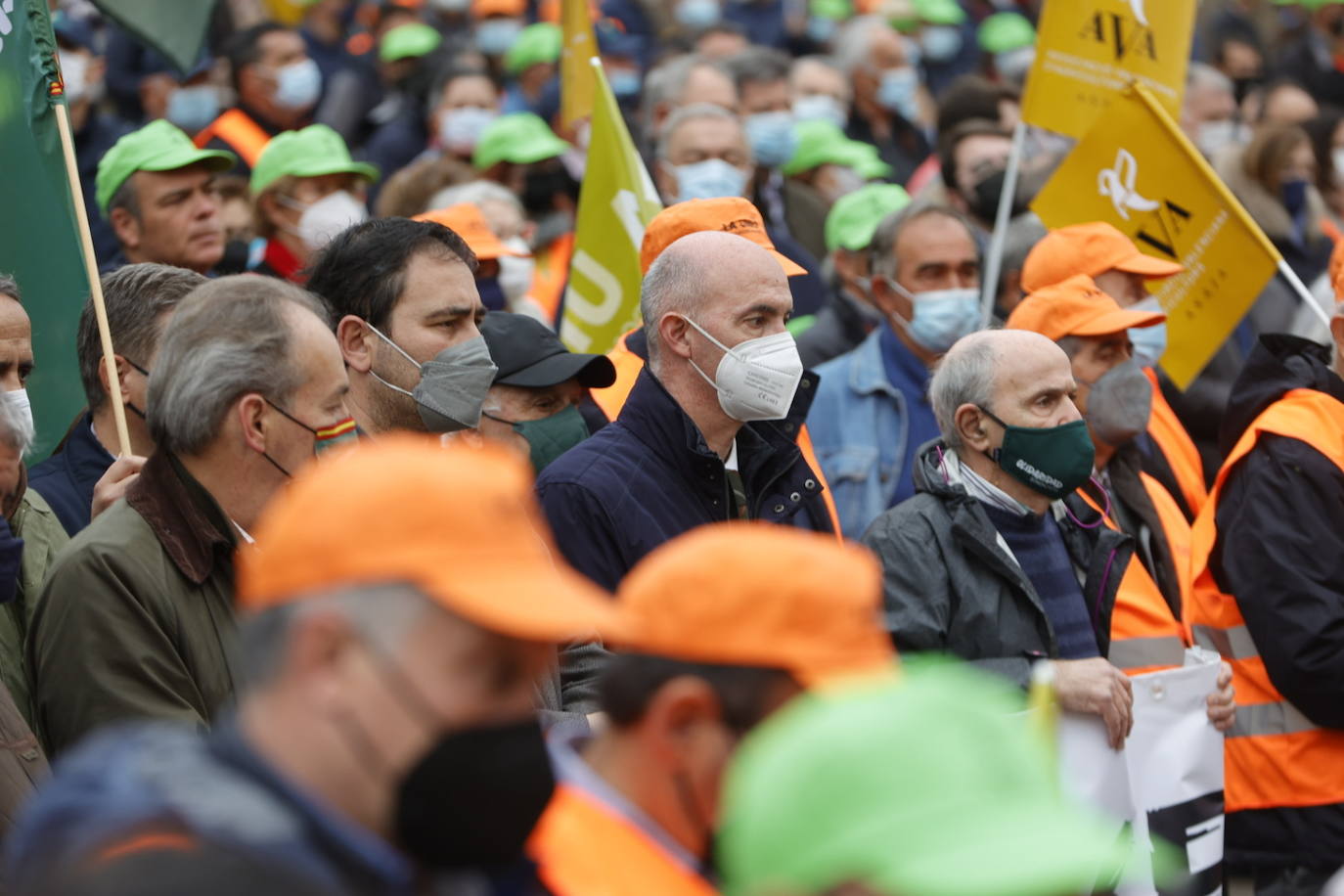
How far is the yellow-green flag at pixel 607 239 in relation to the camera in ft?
24.0

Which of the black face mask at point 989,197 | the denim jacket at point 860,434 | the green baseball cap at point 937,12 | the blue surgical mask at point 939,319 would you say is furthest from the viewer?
the green baseball cap at point 937,12

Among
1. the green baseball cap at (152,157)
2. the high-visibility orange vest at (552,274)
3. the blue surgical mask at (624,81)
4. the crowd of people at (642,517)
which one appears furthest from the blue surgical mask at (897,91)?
the green baseball cap at (152,157)

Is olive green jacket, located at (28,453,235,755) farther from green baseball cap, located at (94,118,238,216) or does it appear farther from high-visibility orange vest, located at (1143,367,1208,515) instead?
high-visibility orange vest, located at (1143,367,1208,515)

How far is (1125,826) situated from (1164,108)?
3.89 m

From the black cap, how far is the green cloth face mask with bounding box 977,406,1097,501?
1415mm

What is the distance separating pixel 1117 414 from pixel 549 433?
1842 mm

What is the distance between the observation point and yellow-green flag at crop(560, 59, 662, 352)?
24.0ft

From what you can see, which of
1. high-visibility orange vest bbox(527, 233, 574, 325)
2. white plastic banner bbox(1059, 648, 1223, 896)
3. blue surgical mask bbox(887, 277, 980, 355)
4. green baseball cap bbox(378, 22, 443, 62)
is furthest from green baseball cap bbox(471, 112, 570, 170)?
white plastic banner bbox(1059, 648, 1223, 896)

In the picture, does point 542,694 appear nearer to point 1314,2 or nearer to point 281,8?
point 281,8

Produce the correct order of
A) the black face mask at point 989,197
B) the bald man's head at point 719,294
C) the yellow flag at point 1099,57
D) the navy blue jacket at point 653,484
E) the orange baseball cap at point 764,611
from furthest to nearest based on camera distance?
the black face mask at point 989,197 < the yellow flag at point 1099,57 < the bald man's head at point 719,294 < the navy blue jacket at point 653,484 < the orange baseball cap at point 764,611

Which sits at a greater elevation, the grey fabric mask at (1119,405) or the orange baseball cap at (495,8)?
the grey fabric mask at (1119,405)

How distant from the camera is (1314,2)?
16719mm

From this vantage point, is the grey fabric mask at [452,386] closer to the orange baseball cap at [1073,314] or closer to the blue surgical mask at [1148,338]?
the orange baseball cap at [1073,314]

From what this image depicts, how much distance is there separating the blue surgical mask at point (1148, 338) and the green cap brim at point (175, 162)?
3461 millimetres
